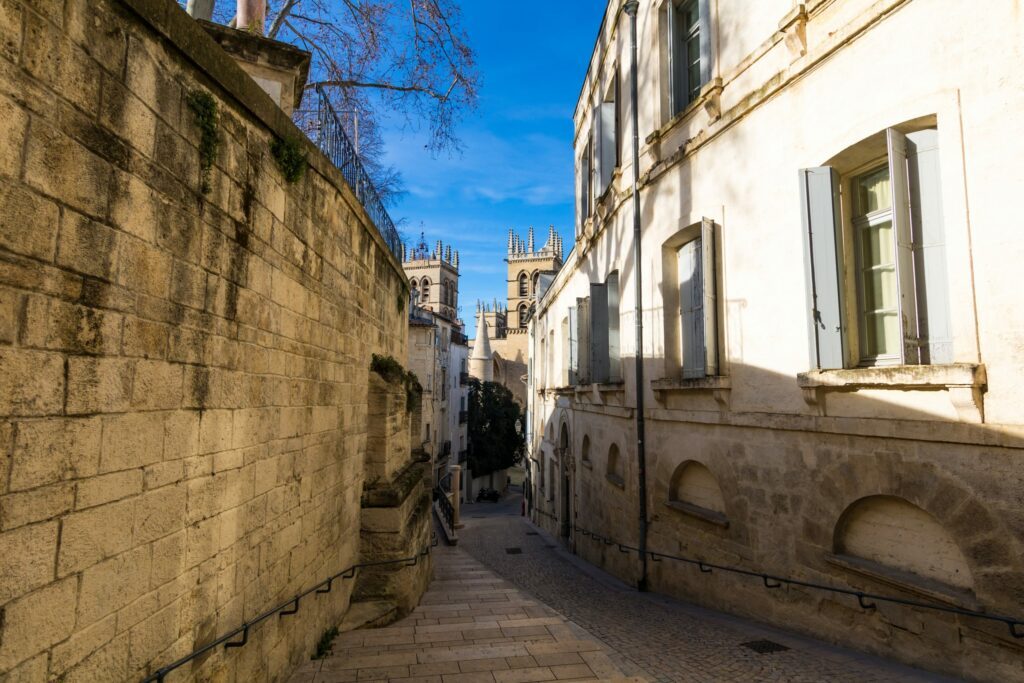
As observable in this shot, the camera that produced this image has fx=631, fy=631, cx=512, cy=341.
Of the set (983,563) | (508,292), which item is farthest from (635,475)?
(508,292)

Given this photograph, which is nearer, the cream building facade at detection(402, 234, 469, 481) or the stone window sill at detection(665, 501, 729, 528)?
the stone window sill at detection(665, 501, 729, 528)

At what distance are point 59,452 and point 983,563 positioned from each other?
5.24m

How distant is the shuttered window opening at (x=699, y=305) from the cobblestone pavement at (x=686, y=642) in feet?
8.90

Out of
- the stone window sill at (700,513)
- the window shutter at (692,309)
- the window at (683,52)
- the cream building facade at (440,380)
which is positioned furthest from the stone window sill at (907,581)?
the cream building facade at (440,380)

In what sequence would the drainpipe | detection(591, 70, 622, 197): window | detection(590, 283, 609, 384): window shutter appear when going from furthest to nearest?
detection(591, 70, 622, 197): window → detection(590, 283, 609, 384): window shutter → the drainpipe

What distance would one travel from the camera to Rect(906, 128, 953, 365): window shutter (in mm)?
4707

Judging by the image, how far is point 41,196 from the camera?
2168 millimetres

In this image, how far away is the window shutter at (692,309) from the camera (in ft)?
25.4

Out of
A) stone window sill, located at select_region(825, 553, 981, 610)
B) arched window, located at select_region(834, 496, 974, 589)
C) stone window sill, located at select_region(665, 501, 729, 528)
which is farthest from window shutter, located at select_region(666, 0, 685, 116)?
stone window sill, located at select_region(825, 553, 981, 610)

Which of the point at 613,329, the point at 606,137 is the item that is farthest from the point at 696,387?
the point at 606,137

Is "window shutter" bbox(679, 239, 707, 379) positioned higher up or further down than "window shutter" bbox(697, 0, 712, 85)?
further down

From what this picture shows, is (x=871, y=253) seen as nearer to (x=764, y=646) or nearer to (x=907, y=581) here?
(x=907, y=581)

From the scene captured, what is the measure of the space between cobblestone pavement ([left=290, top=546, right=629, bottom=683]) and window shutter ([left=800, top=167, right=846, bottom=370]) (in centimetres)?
322

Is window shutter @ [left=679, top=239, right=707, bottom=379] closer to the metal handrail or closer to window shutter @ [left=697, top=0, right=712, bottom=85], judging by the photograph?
window shutter @ [left=697, top=0, right=712, bottom=85]
